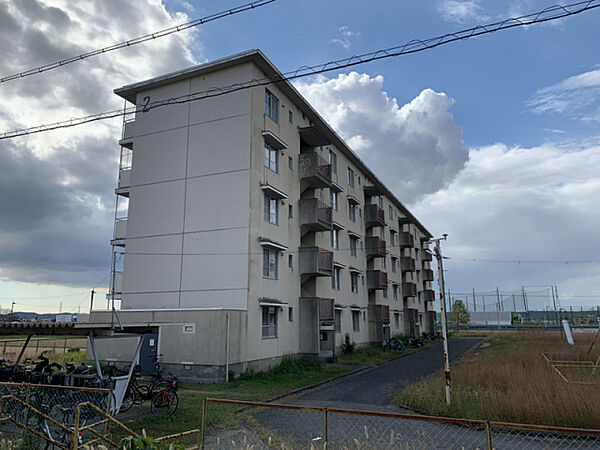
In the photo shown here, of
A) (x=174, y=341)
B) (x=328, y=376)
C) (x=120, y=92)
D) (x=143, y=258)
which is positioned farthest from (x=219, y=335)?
(x=120, y=92)

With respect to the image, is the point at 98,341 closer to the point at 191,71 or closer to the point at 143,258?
the point at 143,258

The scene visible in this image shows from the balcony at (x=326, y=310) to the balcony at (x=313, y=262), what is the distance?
1.66 m

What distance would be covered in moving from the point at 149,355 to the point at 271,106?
14.5 meters

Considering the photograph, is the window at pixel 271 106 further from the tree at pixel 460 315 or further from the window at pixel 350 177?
the tree at pixel 460 315

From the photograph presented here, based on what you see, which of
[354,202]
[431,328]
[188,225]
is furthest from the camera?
[431,328]

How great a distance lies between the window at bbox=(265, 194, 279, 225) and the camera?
23.9 metres

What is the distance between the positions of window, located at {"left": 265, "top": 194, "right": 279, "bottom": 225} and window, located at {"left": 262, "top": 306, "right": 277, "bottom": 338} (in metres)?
4.68

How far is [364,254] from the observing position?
127 feet

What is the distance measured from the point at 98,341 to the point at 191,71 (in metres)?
14.6

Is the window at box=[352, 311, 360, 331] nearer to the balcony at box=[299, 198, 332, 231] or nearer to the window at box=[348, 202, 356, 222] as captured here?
the window at box=[348, 202, 356, 222]

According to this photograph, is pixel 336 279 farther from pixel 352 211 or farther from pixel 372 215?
pixel 372 215

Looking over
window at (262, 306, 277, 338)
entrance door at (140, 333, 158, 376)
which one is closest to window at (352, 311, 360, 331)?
window at (262, 306, 277, 338)

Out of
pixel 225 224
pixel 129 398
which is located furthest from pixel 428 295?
pixel 129 398

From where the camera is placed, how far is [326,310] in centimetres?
2695
